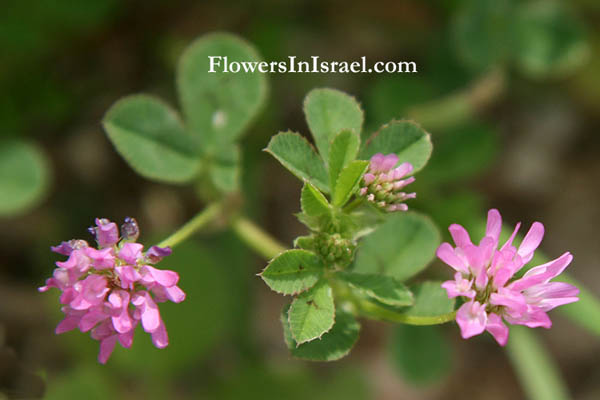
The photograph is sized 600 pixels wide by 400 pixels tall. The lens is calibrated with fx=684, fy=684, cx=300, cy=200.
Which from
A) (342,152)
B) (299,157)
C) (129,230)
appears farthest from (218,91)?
(129,230)

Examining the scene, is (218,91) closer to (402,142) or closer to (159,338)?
(402,142)

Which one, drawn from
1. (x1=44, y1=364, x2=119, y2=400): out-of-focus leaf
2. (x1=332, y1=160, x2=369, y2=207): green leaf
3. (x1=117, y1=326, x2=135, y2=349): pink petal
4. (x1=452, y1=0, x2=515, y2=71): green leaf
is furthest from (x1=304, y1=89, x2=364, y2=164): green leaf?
(x1=44, y1=364, x2=119, y2=400): out-of-focus leaf

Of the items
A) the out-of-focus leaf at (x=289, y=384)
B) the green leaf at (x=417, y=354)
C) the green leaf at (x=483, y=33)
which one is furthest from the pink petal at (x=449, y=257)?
the out-of-focus leaf at (x=289, y=384)

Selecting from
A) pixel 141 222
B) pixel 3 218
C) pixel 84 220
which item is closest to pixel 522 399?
pixel 141 222

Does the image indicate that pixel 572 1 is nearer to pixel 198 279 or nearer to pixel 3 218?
pixel 198 279

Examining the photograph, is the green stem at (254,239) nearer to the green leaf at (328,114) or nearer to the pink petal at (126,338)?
the green leaf at (328,114)

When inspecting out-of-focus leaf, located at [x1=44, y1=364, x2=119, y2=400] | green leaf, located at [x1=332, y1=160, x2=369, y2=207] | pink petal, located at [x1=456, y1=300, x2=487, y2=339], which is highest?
green leaf, located at [x1=332, y1=160, x2=369, y2=207]

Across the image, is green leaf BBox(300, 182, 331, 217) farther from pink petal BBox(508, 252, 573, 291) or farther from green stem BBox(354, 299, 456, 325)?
pink petal BBox(508, 252, 573, 291)
